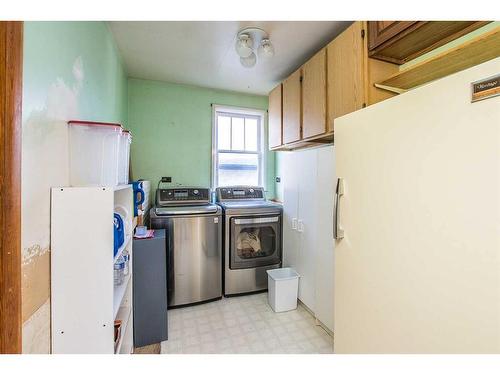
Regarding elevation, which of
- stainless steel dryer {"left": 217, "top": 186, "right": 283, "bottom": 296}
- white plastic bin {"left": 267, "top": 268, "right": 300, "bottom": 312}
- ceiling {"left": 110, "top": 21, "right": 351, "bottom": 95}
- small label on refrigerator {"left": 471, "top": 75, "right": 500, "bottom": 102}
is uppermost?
ceiling {"left": 110, "top": 21, "right": 351, "bottom": 95}

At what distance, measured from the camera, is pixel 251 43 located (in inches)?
74.3

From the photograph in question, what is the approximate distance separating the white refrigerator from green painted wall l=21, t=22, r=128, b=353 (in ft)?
4.52

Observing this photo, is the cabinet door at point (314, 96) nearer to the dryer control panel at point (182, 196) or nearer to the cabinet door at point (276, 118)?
the cabinet door at point (276, 118)

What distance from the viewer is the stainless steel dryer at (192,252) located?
91.4 inches

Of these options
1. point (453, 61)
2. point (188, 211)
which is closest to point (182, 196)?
point (188, 211)

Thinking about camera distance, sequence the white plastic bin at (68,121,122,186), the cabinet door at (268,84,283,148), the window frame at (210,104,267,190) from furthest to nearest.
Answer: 1. the window frame at (210,104,267,190)
2. the cabinet door at (268,84,283,148)
3. the white plastic bin at (68,121,122,186)

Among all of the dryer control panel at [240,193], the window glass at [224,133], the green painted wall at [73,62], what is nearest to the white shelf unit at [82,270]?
the green painted wall at [73,62]

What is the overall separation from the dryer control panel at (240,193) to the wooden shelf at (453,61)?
2022 millimetres

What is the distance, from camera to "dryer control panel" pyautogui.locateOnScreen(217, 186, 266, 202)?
3.00m

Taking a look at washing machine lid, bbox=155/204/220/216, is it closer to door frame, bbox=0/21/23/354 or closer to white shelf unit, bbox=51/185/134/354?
white shelf unit, bbox=51/185/134/354

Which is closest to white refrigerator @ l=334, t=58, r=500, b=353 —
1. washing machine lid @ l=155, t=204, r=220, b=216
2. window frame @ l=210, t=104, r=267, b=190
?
washing machine lid @ l=155, t=204, r=220, b=216

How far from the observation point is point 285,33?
1.91 m

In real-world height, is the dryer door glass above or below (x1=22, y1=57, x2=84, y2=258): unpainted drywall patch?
below
